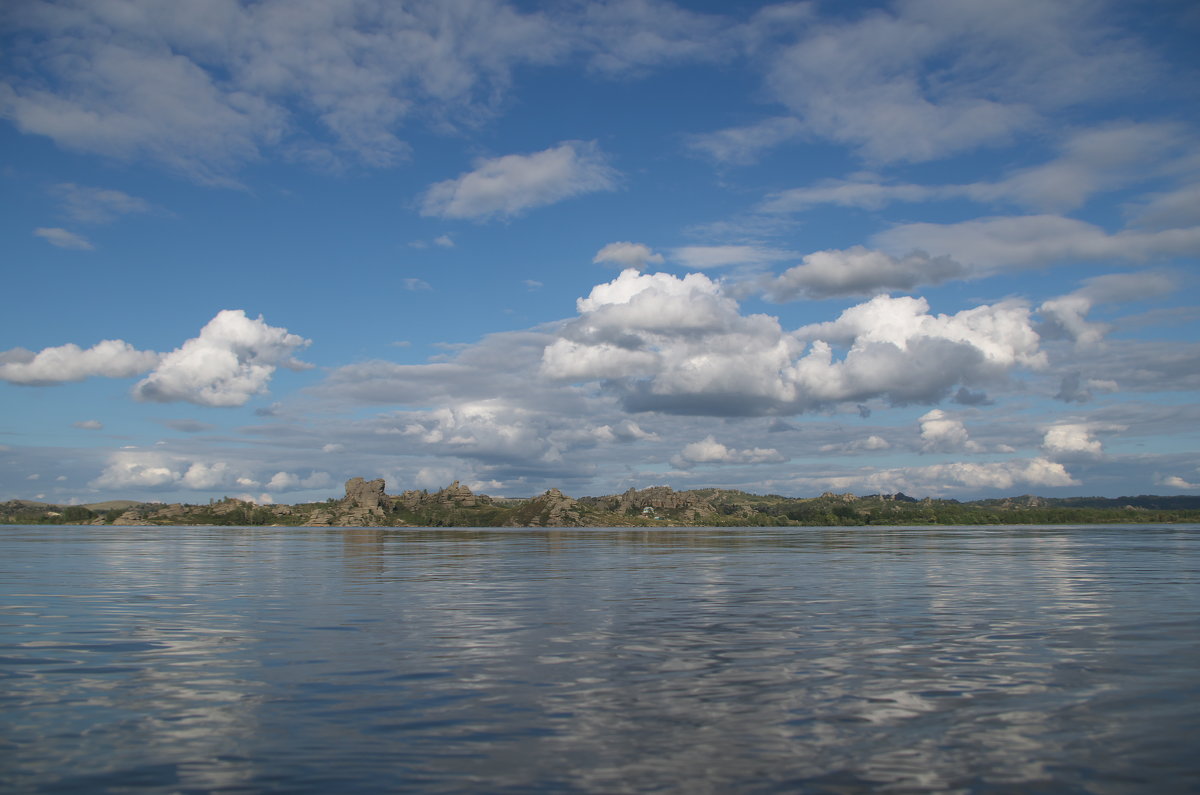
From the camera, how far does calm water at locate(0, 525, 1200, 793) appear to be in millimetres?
14086

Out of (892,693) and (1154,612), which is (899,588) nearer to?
(1154,612)

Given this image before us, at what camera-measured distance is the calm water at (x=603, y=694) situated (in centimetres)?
1409

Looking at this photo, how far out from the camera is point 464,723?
17.4 metres

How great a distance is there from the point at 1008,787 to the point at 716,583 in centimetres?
4264

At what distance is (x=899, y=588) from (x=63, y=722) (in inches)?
1745

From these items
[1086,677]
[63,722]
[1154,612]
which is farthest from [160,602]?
[1154,612]

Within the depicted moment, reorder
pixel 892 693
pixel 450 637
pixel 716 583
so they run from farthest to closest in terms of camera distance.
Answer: pixel 716 583
pixel 450 637
pixel 892 693

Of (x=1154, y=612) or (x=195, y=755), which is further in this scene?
(x=1154, y=612)

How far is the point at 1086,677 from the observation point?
72.4 feet

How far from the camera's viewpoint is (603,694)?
20.2 m

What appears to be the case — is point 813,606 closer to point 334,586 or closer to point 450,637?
point 450,637

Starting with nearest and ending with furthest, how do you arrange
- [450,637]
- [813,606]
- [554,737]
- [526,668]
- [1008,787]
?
[1008,787]
[554,737]
[526,668]
[450,637]
[813,606]

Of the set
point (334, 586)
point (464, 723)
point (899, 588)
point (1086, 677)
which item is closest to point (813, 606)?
point (899, 588)

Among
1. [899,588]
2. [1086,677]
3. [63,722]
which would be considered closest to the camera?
[63,722]
